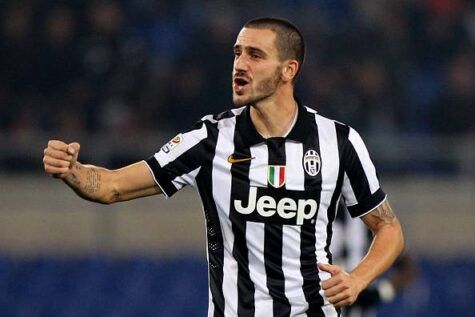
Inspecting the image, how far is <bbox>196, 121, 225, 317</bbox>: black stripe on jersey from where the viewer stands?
5.07 metres

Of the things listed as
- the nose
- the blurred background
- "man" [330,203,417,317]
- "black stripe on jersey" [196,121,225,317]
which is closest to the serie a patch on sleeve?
"black stripe on jersey" [196,121,225,317]

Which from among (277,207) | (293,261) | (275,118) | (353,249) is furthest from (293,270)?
(353,249)

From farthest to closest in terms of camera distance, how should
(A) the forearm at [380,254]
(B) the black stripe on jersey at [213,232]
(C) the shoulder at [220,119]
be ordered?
(C) the shoulder at [220,119] < (B) the black stripe on jersey at [213,232] < (A) the forearm at [380,254]

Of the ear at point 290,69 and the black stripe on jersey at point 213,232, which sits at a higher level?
the ear at point 290,69

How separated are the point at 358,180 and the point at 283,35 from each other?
63 centimetres

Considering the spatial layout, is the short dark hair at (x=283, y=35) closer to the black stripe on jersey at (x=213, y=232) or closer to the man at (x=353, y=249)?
the black stripe on jersey at (x=213, y=232)

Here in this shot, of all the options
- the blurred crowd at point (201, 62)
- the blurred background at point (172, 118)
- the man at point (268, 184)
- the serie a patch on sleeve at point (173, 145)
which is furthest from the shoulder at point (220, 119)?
the blurred crowd at point (201, 62)

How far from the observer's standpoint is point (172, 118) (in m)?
11.3

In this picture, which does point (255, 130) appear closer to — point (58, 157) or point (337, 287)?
point (337, 287)

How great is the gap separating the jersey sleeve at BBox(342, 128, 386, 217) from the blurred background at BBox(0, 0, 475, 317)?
4.68 metres

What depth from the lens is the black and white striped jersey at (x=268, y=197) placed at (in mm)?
→ 5020

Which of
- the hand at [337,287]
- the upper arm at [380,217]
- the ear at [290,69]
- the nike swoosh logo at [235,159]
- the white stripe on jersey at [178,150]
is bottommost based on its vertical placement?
the hand at [337,287]

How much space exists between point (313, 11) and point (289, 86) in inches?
279

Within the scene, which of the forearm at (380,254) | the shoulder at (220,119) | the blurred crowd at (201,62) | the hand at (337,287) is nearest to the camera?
the hand at (337,287)
